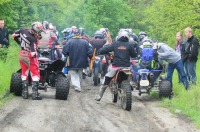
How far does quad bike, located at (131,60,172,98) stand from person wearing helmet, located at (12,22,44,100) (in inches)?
105

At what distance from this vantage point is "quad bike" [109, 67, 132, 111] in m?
11.8

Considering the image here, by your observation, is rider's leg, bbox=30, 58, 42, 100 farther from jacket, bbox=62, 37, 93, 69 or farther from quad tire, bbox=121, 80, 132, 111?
jacket, bbox=62, 37, 93, 69

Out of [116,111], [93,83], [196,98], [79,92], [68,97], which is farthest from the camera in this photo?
[93,83]

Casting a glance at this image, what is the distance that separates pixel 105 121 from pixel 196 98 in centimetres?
364

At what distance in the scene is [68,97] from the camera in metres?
13.6

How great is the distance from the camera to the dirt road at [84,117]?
9250mm

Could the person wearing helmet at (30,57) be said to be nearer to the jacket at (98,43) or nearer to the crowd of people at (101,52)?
the crowd of people at (101,52)

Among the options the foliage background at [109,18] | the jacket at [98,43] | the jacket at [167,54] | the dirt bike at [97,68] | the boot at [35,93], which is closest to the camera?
the boot at [35,93]

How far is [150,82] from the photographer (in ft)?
46.1

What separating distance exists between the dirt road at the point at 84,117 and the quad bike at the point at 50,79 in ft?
1.01

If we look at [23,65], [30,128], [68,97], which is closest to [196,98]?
[68,97]

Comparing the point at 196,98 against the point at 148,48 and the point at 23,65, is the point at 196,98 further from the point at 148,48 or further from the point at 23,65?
the point at 23,65

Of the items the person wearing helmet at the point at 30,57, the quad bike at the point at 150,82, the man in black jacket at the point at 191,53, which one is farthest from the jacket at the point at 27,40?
the man in black jacket at the point at 191,53

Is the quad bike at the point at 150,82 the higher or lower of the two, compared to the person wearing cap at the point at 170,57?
lower
